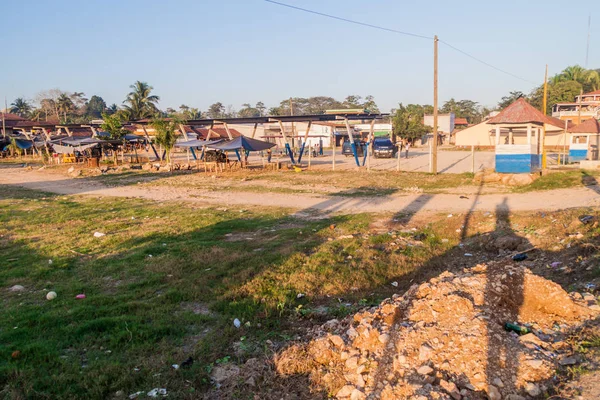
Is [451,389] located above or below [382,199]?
above

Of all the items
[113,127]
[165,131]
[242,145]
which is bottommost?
[242,145]

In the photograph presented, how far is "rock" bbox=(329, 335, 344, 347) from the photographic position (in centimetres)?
429

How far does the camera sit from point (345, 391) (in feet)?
11.9

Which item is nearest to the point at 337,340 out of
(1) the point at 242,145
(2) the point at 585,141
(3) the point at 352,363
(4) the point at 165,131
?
(3) the point at 352,363

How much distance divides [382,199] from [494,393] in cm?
1150

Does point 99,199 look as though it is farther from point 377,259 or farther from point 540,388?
point 540,388

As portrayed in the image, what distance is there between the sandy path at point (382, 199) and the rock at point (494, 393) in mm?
9025

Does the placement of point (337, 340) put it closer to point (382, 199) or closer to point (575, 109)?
point (382, 199)

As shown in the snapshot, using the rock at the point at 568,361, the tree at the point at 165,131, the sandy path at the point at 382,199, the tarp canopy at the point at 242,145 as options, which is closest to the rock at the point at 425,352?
the rock at the point at 568,361

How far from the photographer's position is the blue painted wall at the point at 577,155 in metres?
25.4

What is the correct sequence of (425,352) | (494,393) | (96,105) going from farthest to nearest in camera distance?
(96,105) → (425,352) → (494,393)

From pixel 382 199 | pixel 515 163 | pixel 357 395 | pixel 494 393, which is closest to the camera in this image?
pixel 494 393

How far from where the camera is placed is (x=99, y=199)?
16.3 meters

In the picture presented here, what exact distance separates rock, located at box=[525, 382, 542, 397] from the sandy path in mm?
8894
